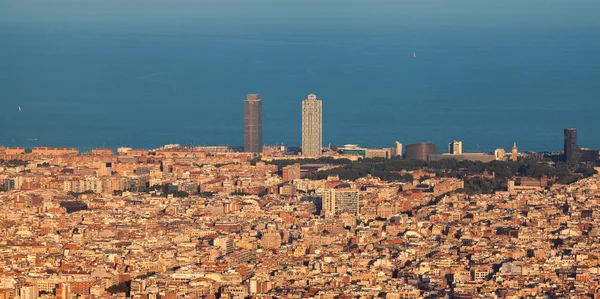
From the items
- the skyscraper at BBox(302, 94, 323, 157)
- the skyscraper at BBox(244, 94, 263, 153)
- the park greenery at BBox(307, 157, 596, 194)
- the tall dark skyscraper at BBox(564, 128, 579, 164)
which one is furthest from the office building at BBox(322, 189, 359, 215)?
the skyscraper at BBox(244, 94, 263, 153)

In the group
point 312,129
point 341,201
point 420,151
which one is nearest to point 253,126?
point 312,129

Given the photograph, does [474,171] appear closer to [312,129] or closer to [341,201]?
[341,201]

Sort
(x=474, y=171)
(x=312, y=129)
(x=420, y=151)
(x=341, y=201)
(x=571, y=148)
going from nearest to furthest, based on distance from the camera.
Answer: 1. (x=341, y=201)
2. (x=474, y=171)
3. (x=571, y=148)
4. (x=420, y=151)
5. (x=312, y=129)

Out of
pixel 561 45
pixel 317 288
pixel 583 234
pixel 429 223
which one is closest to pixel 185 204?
pixel 429 223

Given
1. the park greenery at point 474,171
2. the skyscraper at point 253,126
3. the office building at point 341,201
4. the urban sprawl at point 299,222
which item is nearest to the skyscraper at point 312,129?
the urban sprawl at point 299,222

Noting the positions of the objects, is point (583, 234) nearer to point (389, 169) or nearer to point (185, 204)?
point (185, 204)

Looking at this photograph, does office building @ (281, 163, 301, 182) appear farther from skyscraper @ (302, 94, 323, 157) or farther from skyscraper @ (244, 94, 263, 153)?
skyscraper @ (244, 94, 263, 153)

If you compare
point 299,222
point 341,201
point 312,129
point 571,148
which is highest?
point 312,129
